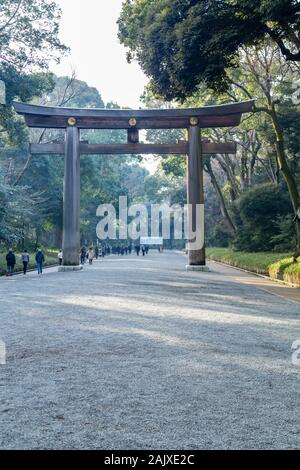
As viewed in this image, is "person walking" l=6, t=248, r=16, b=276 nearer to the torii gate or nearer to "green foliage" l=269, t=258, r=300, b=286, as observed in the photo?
the torii gate

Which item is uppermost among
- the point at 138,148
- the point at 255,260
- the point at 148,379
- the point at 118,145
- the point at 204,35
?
the point at 204,35

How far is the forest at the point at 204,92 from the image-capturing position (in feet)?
Answer: 43.0

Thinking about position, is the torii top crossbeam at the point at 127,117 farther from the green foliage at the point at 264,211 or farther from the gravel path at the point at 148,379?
the gravel path at the point at 148,379

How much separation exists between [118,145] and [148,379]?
1901 cm

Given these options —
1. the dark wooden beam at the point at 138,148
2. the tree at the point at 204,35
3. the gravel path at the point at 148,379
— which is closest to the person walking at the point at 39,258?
the dark wooden beam at the point at 138,148

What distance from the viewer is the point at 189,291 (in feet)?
45.2

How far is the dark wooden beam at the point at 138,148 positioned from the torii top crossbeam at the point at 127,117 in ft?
3.06

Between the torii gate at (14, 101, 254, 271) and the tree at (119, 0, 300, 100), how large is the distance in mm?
6544

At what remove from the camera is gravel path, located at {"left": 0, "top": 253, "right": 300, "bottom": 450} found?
3436 mm

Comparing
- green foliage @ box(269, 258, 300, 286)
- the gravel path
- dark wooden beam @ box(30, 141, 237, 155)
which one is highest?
dark wooden beam @ box(30, 141, 237, 155)

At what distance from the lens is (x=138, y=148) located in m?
23.0

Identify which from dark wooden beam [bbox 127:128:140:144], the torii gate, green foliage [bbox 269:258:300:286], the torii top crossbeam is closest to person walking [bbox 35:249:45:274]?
the torii gate

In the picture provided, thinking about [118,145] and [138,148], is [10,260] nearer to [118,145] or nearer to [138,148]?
[118,145]

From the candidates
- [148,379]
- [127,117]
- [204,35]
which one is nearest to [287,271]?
[204,35]
